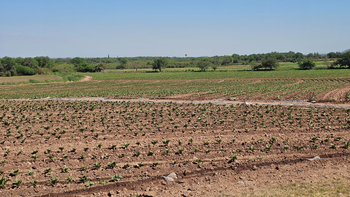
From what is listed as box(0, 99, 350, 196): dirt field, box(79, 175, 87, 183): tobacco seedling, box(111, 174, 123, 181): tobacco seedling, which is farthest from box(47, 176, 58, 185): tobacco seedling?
box(111, 174, 123, 181): tobacco seedling

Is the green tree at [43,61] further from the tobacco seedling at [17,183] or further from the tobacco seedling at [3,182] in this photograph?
the tobacco seedling at [17,183]

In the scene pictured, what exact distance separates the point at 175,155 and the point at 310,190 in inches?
194

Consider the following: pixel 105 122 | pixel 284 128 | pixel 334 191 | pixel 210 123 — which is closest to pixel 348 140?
pixel 284 128

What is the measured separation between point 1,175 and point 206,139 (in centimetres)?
821

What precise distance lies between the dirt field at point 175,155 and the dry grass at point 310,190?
0.07 meters

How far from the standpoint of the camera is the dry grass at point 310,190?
25.2 feet

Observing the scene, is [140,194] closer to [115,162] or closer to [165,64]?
[115,162]

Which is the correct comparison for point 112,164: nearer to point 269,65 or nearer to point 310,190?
point 310,190

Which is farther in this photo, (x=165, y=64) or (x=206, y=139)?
(x=165, y=64)

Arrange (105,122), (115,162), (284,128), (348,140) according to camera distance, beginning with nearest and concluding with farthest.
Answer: (115,162), (348,140), (284,128), (105,122)

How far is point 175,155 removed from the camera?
11039mm

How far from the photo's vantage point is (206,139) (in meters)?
13.1

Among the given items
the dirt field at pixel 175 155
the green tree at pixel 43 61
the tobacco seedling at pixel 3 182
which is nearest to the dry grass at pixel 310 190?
the dirt field at pixel 175 155

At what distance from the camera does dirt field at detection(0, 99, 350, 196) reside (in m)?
8.56
